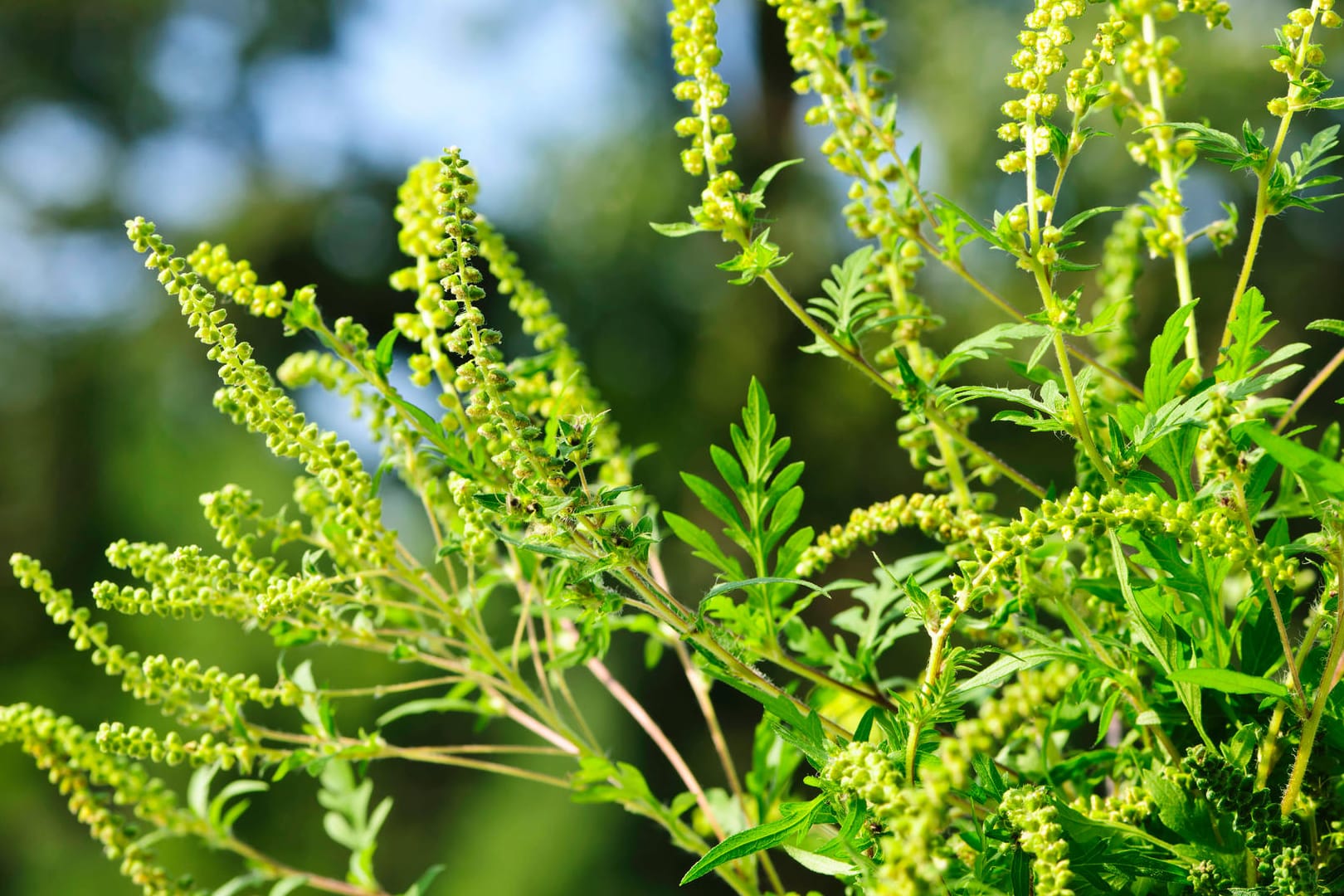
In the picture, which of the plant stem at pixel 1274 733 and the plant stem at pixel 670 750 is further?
the plant stem at pixel 670 750

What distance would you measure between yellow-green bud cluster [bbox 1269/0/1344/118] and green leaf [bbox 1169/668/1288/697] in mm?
174

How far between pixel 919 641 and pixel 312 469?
2489 mm

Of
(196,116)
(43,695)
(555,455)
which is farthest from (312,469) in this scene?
(196,116)

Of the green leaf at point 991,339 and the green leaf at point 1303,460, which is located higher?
the green leaf at point 991,339

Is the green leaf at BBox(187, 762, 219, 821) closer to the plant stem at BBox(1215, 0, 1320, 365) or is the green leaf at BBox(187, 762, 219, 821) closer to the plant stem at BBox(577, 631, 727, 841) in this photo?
the plant stem at BBox(577, 631, 727, 841)

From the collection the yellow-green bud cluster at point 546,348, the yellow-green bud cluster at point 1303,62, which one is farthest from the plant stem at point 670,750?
the yellow-green bud cluster at point 1303,62

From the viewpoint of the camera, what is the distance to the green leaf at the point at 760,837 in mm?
287

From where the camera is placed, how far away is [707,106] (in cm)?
34

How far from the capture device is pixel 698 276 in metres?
3.23

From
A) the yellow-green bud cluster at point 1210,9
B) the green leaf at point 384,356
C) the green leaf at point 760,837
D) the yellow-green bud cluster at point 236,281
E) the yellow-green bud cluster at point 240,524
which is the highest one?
the yellow-green bud cluster at point 236,281

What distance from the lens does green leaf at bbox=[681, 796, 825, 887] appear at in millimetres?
287

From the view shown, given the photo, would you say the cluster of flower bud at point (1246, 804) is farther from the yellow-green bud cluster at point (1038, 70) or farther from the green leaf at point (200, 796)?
the green leaf at point (200, 796)

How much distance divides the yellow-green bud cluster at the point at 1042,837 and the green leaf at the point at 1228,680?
0.15 feet

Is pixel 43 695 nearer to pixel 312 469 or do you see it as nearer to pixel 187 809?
pixel 187 809
